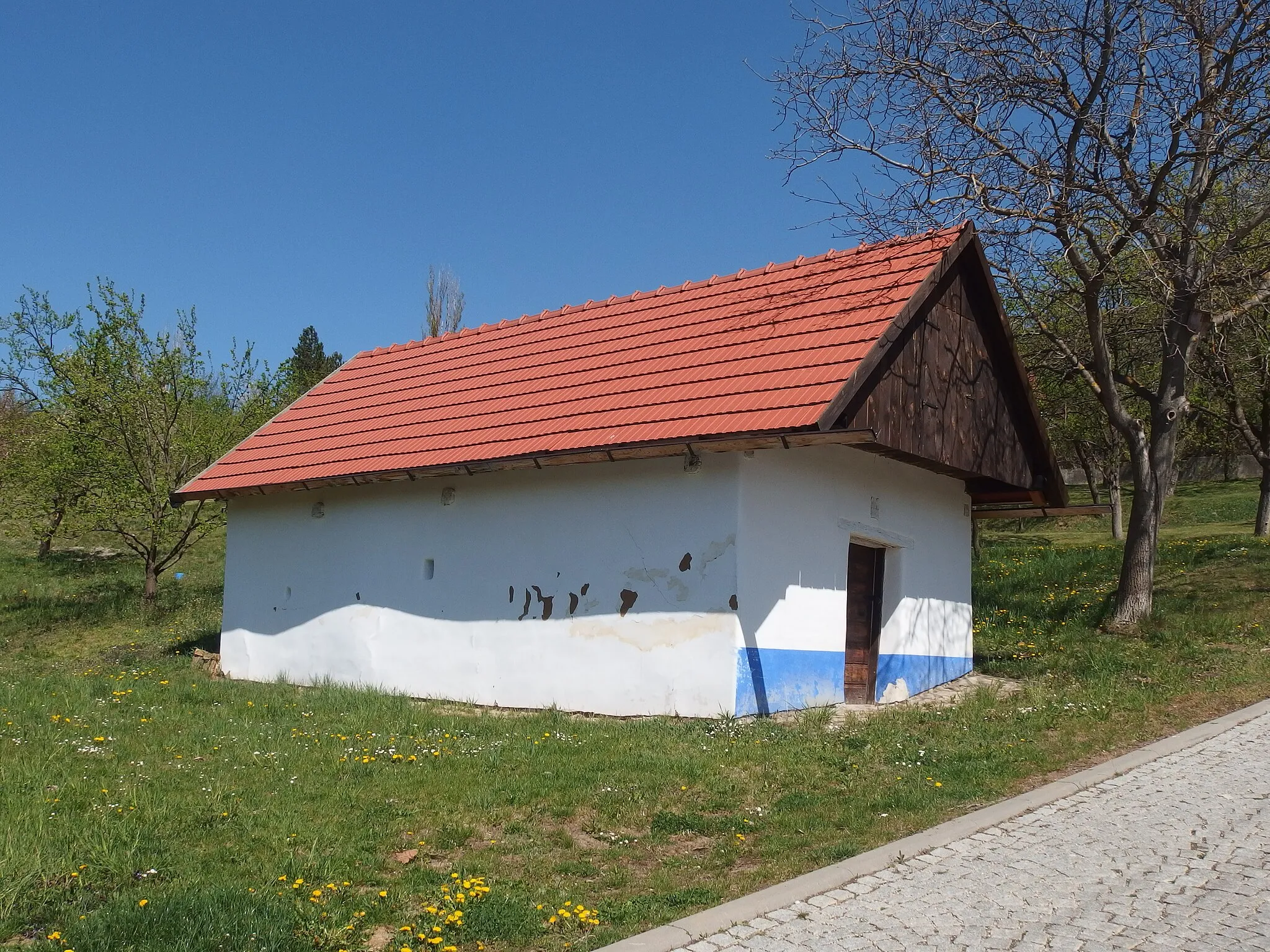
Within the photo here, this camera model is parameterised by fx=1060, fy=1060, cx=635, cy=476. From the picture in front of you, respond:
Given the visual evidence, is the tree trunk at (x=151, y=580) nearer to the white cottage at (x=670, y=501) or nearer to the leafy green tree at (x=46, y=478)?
the leafy green tree at (x=46, y=478)

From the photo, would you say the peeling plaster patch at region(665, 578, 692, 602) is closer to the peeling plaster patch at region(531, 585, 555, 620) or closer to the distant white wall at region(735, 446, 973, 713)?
the distant white wall at region(735, 446, 973, 713)

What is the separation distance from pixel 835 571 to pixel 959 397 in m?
2.61

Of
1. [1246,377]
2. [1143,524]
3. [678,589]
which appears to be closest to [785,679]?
[678,589]

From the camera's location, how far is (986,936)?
4531mm

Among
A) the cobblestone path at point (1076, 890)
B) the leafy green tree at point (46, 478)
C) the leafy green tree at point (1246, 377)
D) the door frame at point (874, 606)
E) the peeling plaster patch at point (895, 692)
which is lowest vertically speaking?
the peeling plaster patch at point (895, 692)

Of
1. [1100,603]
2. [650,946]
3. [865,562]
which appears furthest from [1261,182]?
[650,946]

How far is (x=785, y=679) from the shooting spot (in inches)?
403

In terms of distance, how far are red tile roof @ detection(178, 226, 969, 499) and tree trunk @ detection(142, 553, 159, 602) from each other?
640 centimetres

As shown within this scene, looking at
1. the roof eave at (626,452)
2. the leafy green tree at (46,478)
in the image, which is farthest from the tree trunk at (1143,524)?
the leafy green tree at (46,478)

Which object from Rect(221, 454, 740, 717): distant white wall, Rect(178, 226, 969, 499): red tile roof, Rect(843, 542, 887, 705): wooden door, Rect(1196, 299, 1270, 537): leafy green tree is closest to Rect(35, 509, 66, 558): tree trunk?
Rect(178, 226, 969, 499): red tile roof

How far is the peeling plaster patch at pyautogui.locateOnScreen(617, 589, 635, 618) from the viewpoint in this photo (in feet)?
34.1

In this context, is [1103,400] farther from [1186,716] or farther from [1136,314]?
[1186,716]

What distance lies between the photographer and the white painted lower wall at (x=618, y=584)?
9.94 m

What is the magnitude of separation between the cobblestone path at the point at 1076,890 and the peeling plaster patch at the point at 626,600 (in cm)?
463
